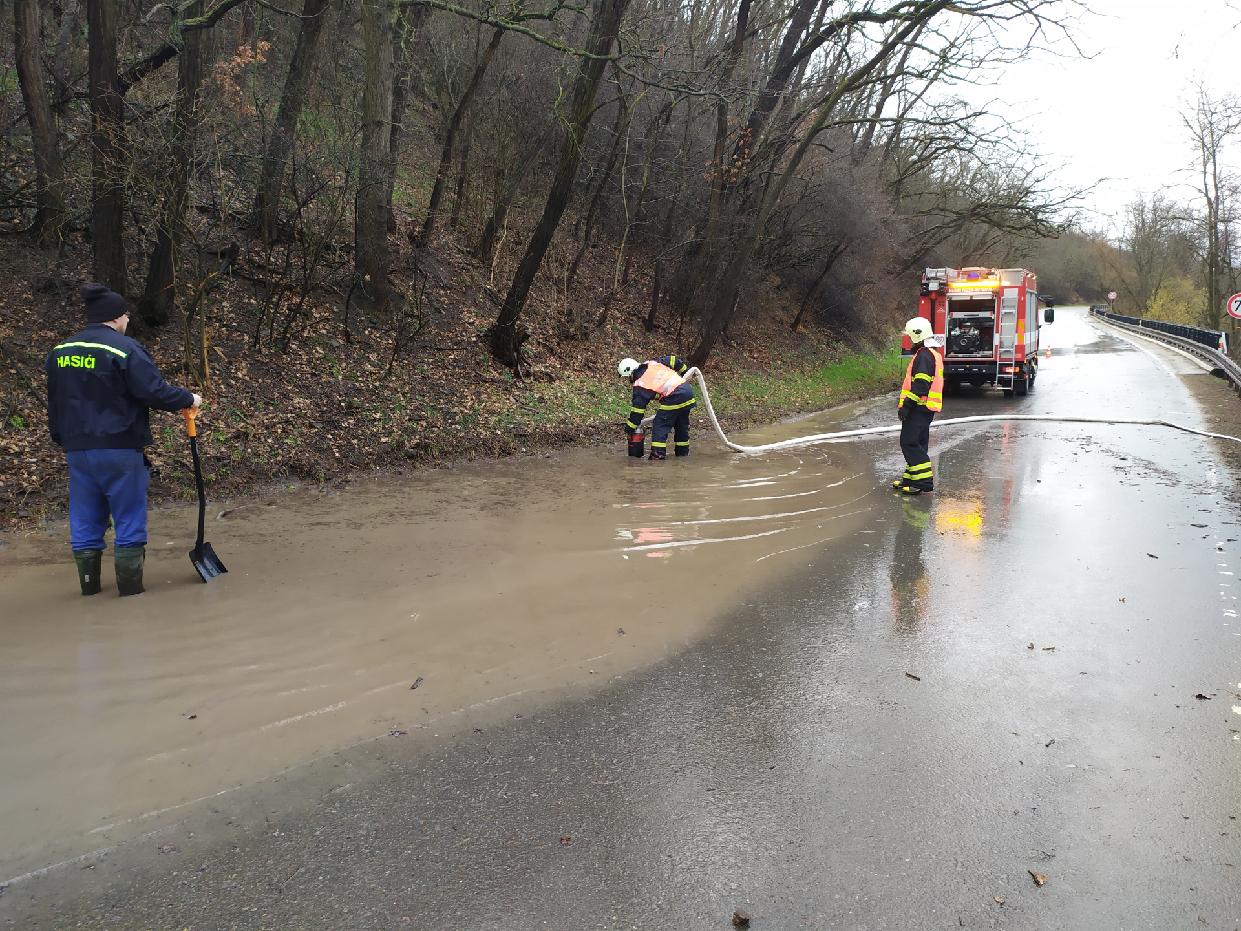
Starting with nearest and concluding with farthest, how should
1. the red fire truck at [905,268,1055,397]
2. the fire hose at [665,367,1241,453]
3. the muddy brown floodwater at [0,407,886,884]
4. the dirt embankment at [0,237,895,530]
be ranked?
1. the muddy brown floodwater at [0,407,886,884]
2. the dirt embankment at [0,237,895,530]
3. the fire hose at [665,367,1241,453]
4. the red fire truck at [905,268,1055,397]

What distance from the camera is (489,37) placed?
17.0 m

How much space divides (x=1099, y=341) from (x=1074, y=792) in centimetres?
4026

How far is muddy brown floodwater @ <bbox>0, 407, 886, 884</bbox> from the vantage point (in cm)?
346

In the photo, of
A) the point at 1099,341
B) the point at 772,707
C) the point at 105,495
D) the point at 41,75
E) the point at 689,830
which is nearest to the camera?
the point at 689,830

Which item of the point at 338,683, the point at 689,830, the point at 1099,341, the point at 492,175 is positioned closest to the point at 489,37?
the point at 492,175

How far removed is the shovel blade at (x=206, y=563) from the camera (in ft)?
18.1

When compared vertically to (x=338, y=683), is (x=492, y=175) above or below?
above

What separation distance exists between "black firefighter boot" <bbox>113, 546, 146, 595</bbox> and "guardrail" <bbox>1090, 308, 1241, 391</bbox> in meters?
22.6

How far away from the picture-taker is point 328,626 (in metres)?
4.90

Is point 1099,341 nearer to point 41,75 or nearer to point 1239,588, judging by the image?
point 1239,588

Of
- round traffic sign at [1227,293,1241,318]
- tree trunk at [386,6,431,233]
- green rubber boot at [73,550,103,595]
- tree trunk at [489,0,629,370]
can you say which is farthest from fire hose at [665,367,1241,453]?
round traffic sign at [1227,293,1241,318]

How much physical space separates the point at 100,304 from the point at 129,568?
169cm

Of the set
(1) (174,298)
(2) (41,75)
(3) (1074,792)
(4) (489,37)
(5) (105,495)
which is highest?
(4) (489,37)

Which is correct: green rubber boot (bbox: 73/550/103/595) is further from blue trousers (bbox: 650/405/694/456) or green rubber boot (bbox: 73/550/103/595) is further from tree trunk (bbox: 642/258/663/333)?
tree trunk (bbox: 642/258/663/333)
